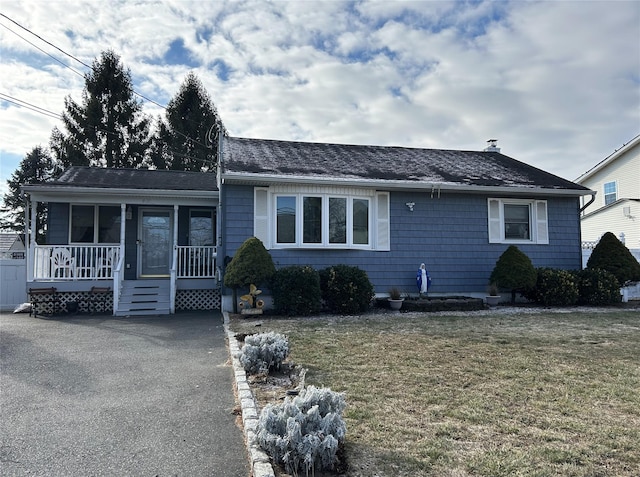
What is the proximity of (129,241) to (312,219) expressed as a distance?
5.41 metres

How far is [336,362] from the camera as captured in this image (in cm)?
491

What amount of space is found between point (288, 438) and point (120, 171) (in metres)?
13.4

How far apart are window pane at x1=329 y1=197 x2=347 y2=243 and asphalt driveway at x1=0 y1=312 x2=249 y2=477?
403cm

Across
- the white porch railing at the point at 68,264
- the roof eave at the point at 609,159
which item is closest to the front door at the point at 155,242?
the white porch railing at the point at 68,264

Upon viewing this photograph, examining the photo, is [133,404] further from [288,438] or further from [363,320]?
[363,320]

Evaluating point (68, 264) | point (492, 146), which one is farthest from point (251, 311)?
point (492, 146)

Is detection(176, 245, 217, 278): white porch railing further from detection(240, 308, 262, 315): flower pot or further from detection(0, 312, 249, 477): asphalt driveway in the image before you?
detection(0, 312, 249, 477): asphalt driveway

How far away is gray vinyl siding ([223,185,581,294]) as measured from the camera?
33.7ft

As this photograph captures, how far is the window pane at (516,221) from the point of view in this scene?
11211 mm

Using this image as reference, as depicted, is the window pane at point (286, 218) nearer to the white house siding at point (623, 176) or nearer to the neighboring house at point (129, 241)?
the neighboring house at point (129, 241)

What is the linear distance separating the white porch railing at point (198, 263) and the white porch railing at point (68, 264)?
5.08 ft

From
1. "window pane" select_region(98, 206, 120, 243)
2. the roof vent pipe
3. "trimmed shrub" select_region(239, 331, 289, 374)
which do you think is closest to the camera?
"trimmed shrub" select_region(239, 331, 289, 374)

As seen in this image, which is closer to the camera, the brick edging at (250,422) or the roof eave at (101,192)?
the brick edging at (250,422)

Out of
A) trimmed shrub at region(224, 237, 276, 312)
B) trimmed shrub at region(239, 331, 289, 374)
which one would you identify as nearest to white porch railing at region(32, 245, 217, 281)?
trimmed shrub at region(224, 237, 276, 312)
